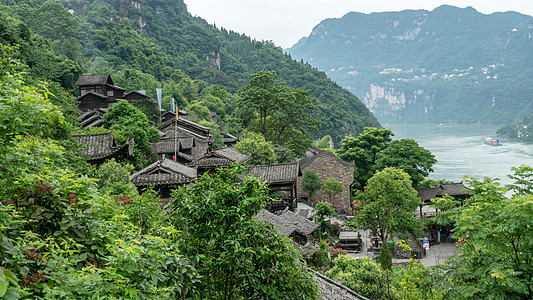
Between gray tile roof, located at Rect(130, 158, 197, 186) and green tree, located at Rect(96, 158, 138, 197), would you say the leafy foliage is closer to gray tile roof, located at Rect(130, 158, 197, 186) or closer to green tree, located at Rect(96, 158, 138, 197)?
gray tile roof, located at Rect(130, 158, 197, 186)

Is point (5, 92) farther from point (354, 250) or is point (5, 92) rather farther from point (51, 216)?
point (354, 250)

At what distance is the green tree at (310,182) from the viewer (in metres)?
37.8

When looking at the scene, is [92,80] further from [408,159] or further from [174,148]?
[408,159]

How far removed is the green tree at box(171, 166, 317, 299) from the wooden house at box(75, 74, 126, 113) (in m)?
38.5

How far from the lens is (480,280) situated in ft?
35.5

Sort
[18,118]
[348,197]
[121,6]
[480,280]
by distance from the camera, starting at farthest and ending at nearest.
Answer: [121,6], [348,197], [480,280], [18,118]

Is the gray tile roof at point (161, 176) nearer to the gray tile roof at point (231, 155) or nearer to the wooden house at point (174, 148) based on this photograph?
the gray tile roof at point (231, 155)

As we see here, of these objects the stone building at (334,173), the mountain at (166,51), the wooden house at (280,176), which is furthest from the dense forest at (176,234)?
the mountain at (166,51)

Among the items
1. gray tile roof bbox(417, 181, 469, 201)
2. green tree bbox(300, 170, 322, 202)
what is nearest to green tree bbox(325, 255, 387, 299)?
green tree bbox(300, 170, 322, 202)

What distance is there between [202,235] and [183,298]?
4.06ft

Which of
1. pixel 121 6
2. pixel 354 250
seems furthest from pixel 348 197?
pixel 121 6

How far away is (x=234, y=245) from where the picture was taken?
6.80 metres

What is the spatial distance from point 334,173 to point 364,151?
26.0 ft

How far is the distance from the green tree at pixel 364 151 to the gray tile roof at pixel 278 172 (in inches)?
662
